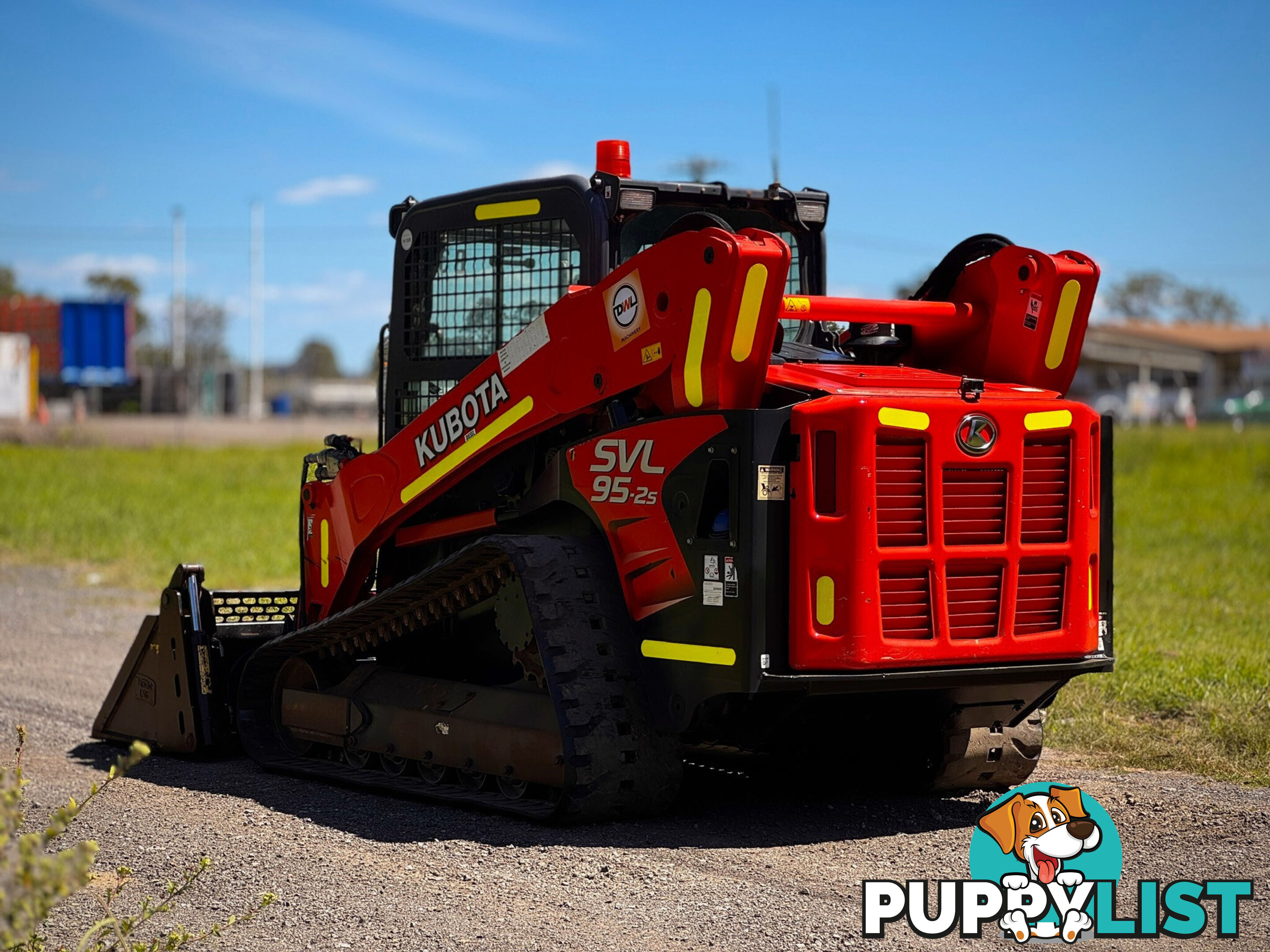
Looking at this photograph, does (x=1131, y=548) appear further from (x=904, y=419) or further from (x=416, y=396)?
(x=904, y=419)

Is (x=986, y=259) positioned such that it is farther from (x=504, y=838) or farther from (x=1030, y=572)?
(x=504, y=838)

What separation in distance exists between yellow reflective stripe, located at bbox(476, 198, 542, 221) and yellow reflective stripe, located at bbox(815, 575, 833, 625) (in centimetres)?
249

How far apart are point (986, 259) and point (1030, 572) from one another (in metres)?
1.50

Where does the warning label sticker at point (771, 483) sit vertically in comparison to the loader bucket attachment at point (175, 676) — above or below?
above

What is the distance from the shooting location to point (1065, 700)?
9117mm

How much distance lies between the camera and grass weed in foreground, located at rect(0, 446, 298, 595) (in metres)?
17.7

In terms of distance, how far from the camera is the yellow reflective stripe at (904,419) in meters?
5.69

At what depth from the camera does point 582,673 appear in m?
6.10

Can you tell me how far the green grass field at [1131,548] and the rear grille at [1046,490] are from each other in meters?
2.11

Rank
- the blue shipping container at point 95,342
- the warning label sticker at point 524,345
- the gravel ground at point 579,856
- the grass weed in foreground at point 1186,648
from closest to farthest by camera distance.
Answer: the gravel ground at point 579,856, the warning label sticker at point 524,345, the grass weed in foreground at point 1186,648, the blue shipping container at point 95,342

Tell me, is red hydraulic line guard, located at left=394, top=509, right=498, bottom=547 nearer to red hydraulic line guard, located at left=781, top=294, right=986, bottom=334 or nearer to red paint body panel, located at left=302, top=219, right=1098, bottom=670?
red paint body panel, located at left=302, top=219, right=1098, bottom=670

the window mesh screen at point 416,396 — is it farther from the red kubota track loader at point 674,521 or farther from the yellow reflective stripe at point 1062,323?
the yellow reflective stripe at point 1062,323

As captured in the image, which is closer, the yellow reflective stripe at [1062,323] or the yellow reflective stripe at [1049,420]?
the yellow reflective stripe at [1049,420]

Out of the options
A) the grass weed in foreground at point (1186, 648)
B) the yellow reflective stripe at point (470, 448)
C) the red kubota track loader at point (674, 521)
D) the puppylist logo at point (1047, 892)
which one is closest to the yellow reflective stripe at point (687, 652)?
the red kubota track loader at point (674, 521)
